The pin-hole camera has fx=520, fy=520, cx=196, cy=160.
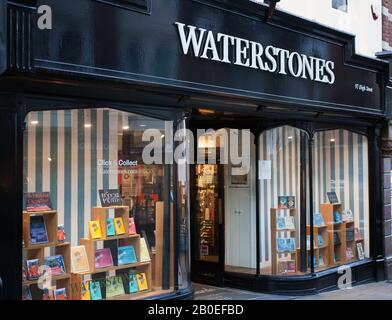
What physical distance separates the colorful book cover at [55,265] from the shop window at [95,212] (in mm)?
12

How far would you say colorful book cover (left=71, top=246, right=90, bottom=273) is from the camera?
6.24 metres

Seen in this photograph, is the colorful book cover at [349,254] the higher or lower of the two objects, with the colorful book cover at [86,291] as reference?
lower

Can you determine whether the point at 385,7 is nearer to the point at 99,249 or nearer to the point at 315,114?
the point at 315,114

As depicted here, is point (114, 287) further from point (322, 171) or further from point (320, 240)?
point (322, 171)

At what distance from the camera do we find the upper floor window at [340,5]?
9.77 metres

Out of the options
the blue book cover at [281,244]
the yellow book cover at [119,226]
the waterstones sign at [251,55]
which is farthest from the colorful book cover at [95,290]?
the blue book cover at [281,244]

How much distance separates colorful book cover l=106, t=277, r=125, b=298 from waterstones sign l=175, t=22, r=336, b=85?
118 inches

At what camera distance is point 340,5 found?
9.89m

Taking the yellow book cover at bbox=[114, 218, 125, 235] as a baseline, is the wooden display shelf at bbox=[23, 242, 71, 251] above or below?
below

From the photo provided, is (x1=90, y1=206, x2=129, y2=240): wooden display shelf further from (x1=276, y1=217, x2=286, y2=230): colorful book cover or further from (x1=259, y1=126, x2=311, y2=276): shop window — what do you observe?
(x1=276, y1=217, x2=286, y2=230): colorful book cover

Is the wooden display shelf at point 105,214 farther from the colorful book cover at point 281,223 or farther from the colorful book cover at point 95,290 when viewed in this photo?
the colorful book cover at point 281,223

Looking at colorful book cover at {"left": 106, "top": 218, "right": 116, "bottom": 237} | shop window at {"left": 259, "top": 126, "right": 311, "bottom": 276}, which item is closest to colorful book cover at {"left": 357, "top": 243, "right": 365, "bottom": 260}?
shop window at {"left": 259, "top": 126, "right": 311, "bottom": 276}

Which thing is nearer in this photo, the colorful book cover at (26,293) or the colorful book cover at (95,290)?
the colorful book cover at (26,293)
